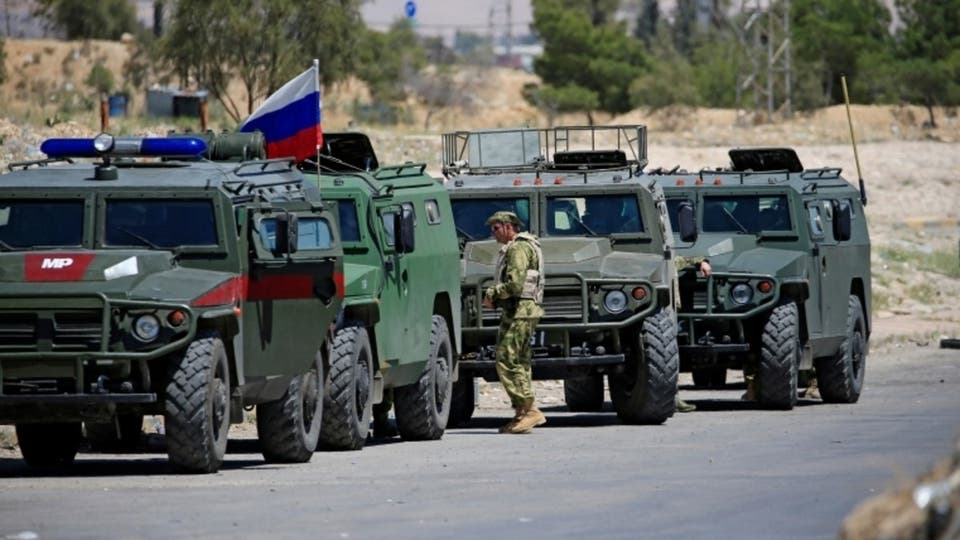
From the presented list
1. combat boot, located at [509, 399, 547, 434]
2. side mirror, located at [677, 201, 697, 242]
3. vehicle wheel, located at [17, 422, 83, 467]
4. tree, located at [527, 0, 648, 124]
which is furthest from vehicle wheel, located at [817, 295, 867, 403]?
tree, located at [527, 0, 648, 124]

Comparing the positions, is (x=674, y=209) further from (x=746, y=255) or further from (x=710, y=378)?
(x=710, y=378)

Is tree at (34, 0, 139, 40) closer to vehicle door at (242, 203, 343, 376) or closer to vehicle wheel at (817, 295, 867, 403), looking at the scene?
vehicle wheel at (817, 295, 867, 403)

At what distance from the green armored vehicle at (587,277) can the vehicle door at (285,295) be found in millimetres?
4068

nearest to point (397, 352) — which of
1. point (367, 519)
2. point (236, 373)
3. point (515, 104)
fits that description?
point (236, 373)

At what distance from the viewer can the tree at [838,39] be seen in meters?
93.2

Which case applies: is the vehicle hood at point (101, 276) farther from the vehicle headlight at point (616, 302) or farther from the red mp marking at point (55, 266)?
the vehicle headlight at point (616, 302)

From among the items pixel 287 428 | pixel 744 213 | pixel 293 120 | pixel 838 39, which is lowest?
pixel 287 428

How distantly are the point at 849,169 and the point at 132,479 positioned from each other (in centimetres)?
4890

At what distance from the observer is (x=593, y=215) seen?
19828mm

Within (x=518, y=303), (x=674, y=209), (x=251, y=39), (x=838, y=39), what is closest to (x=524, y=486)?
(x=518, y=303)

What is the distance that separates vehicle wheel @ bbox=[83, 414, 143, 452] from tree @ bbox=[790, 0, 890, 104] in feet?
253

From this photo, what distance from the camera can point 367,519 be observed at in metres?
11.2

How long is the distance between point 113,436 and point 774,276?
672cm

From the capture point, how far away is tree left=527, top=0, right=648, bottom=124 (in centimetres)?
9600
